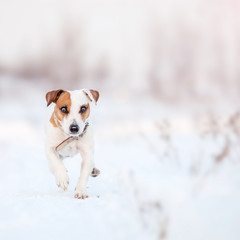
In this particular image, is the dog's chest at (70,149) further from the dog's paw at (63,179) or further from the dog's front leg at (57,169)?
the dog's paw at (63,179)

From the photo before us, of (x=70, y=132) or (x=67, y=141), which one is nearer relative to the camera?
(x=70, y=132)

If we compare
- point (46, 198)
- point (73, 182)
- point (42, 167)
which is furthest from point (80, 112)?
point (42, 167)

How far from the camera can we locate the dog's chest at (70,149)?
16.4 feet

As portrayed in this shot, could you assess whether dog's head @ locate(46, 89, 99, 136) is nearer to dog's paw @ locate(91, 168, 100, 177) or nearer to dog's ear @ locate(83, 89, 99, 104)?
dog's ear @ locate(83, 89, 99, 104)

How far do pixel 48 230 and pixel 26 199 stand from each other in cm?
126

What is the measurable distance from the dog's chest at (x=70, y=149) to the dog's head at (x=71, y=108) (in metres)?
0.34

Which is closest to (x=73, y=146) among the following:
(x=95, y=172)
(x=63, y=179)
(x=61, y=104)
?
(x=63, y=179)

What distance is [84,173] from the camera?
4730 millimetres

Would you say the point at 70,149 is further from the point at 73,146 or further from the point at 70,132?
the point at 70,132

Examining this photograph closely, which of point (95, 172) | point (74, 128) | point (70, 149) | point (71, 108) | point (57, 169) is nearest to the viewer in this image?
point (74, 128)

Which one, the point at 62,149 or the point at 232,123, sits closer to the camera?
the point at 232,123

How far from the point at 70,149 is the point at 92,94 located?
2.87 feet

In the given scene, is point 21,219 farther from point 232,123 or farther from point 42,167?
point 42,167

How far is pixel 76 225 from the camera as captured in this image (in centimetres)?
318
